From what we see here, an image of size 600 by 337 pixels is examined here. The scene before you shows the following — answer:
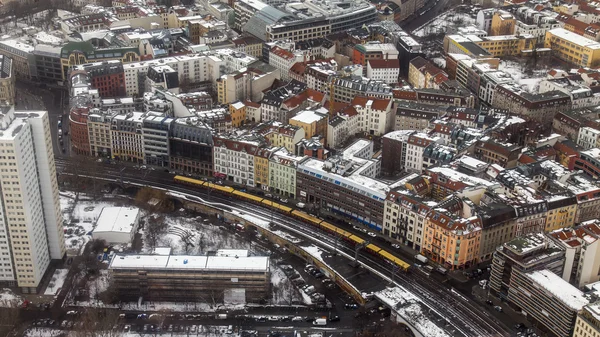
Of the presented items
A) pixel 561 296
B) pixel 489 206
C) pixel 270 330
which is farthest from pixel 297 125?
pixel 561 296

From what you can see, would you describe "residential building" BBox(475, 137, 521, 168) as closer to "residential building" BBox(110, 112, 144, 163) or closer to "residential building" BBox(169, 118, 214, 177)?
"residential building" BBox(169, 118, 214, 177)

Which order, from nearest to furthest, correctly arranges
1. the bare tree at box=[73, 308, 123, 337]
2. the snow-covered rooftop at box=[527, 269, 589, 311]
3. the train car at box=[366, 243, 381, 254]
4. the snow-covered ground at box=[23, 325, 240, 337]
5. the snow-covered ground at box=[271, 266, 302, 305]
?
the snow-covered rooftop at box=[527, 269, 589, 311] < the bare tree at box=[73, 308, 123, 337] < the snow-covered ground at box=[23, 325, 240, 337] < the snow-covered ground at box=[271, 266, 302, 305] < the train car at box=[366, 243, 381, 254]

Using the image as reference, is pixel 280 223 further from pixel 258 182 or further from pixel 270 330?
pixel 270 330

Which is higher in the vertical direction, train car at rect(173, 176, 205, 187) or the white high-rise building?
the white high-rise building

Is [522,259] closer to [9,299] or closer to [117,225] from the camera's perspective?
[117,225]

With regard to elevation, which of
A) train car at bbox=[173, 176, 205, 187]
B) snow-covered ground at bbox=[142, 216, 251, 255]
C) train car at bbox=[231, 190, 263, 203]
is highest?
train car at bbox=[173, 176, 205, 187]

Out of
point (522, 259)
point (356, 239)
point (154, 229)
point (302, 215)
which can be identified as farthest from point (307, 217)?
point (522, 259)

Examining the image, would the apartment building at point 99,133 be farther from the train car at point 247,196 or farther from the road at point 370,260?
the train car at point 247,196

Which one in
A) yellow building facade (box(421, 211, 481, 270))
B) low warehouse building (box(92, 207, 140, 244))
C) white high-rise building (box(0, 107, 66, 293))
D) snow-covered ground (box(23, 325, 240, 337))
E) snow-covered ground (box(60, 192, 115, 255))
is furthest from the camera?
snow-covered ground (box(60, 192, 115, 255))

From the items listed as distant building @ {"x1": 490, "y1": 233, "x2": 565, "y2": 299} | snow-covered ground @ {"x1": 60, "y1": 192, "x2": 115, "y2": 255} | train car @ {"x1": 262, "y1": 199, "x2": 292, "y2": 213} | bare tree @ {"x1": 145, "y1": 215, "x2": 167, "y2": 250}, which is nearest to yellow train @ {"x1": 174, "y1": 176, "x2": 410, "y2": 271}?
train car @ {"x1": 262, "y1": 199, "x2": 292, "y2": 213}
